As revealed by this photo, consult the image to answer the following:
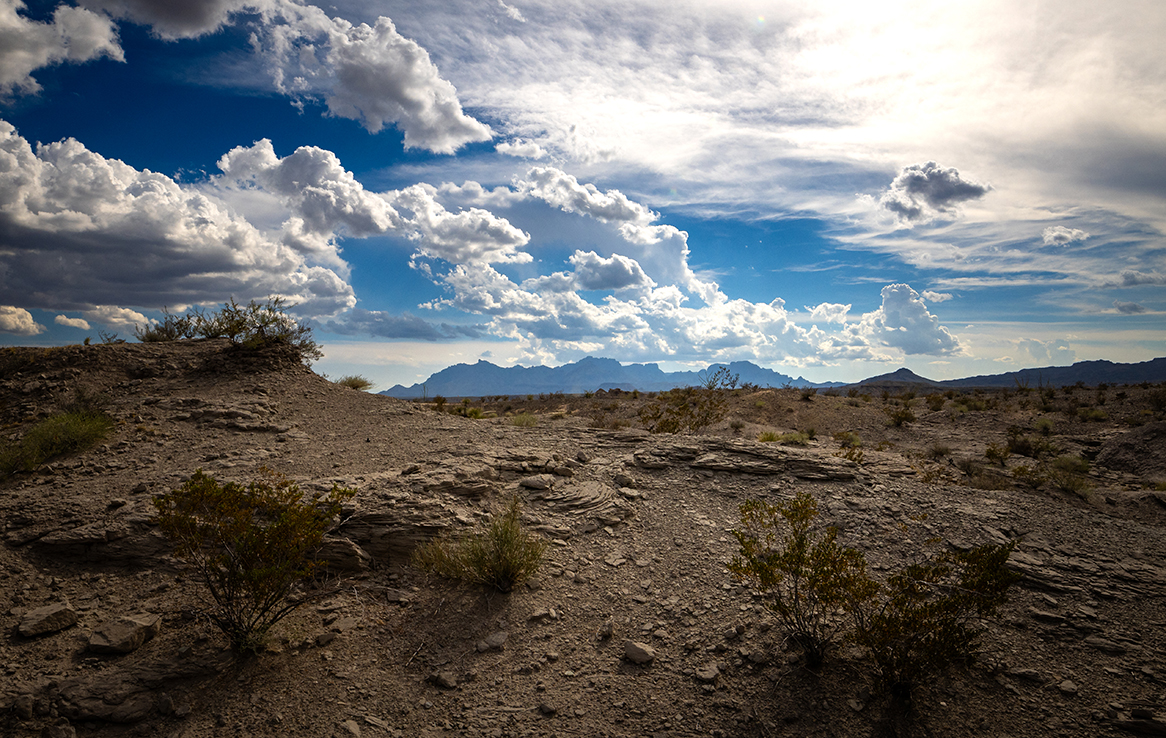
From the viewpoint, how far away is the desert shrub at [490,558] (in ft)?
22.4

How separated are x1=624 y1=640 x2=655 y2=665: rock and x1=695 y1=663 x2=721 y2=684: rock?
549mm

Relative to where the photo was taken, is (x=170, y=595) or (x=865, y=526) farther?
(x=865, y=526)

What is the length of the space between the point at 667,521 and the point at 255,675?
628 centimetres

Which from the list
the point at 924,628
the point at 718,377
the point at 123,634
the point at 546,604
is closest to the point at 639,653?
the point at 546,604

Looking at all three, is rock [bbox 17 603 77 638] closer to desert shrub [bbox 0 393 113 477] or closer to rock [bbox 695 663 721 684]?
desert shrub [bbox 0 393 113 477]

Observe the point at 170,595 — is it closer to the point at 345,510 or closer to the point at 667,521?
the point at 345,510

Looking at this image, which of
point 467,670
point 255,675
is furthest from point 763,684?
point 255,675

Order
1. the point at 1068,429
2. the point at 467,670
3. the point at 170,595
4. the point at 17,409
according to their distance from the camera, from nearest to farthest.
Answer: the point at 467,670 → the point at 170,595 → the point at 17,409 → the point at 1068,429

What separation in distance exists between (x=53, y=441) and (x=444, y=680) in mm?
9829

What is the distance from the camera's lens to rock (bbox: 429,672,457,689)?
5379 mm

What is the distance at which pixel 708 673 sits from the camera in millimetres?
5449

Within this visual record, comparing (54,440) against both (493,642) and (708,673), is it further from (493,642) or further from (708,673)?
Answer: (708,673)

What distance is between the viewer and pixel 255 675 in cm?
524

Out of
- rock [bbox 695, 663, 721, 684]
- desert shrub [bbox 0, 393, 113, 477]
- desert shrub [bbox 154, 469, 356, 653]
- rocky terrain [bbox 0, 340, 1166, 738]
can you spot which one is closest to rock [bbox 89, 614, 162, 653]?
rocky terrain [bbox 0, 340, 1166, 738]
